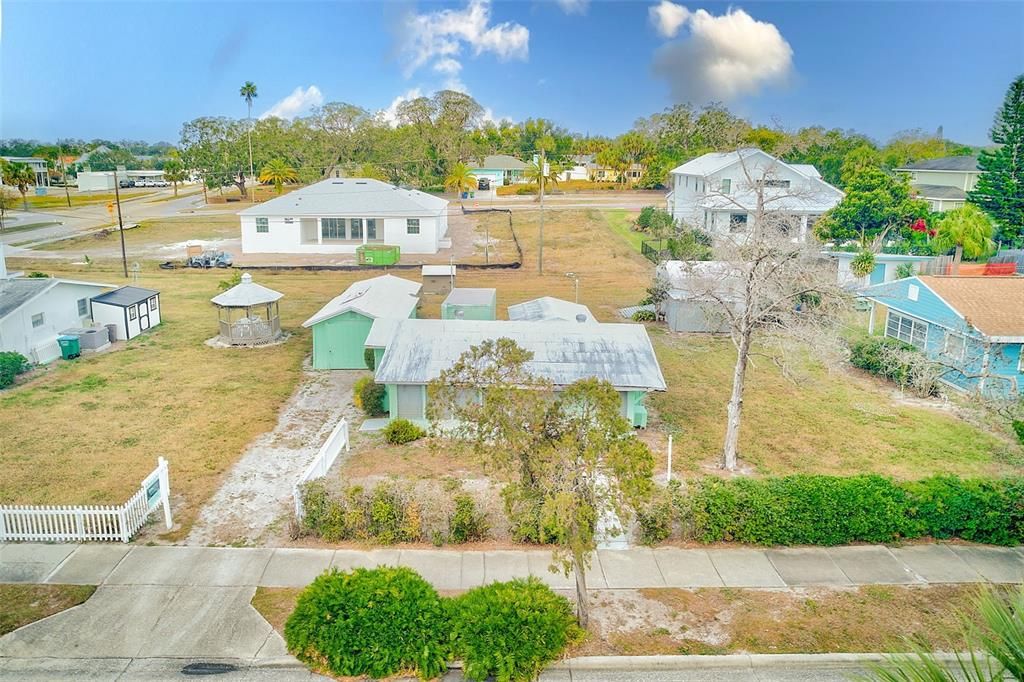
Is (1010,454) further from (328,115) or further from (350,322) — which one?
(328,115)

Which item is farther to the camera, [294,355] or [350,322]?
[294,355]

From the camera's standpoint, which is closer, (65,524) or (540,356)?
(65,524)

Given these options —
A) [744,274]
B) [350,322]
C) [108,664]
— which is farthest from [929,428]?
[108,664]

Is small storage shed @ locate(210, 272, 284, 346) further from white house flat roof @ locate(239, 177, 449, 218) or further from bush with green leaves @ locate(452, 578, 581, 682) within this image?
white house flat roof @ locate(239, 177, 449, 218)

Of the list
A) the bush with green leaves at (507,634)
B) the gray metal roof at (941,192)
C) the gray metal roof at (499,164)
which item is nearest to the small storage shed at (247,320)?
the bush with green leaves at (507,634)

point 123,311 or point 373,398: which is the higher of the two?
point 123,311

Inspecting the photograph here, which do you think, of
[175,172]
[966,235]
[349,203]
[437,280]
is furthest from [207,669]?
[175,172]

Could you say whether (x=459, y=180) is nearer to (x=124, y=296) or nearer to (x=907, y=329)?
(x=124, y=296)
